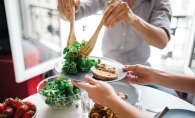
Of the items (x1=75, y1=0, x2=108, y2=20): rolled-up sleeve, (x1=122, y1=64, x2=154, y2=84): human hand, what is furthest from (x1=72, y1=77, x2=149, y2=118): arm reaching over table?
(x1=75, y1=0, x2=108, y2=20): rolled-up sleeve

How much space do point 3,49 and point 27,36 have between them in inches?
8.9

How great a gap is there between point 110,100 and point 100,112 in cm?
12

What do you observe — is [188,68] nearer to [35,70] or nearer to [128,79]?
[128,79]

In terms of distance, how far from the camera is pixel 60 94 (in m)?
0.86

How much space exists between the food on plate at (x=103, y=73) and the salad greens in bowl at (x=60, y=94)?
5.8 inches

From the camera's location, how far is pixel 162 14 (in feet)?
3.80

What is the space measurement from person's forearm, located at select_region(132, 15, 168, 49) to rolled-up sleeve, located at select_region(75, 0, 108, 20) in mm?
362

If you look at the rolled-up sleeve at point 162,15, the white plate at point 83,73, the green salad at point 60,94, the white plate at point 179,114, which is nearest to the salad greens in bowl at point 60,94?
the green salad at point 60,94

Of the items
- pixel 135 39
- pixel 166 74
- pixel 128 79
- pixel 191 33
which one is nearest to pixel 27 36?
pixel 135 39

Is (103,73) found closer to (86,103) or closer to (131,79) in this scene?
(86,103)

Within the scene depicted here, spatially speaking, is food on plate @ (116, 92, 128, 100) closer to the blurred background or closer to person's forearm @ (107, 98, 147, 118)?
person's forearm @ (107, 98, 147, 118)

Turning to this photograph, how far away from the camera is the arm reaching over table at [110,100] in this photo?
627mm

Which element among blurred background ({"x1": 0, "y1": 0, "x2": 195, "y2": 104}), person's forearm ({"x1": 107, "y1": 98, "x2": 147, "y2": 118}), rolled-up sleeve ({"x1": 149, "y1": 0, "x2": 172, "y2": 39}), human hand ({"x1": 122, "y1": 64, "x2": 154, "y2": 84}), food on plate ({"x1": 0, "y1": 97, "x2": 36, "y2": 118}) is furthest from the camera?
blurred background ({"x1": 0, "y1": 0, "x2": 195, "y2": 104})

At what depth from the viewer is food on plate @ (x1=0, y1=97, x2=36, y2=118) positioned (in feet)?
2.48
